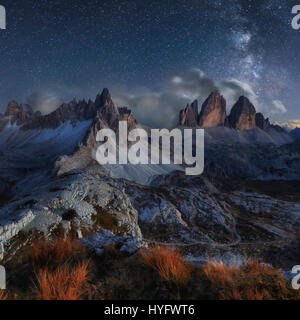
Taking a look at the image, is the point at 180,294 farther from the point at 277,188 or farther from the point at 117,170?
the point at 277,188

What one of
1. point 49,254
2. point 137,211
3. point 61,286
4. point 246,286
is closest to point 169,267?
point 246,286

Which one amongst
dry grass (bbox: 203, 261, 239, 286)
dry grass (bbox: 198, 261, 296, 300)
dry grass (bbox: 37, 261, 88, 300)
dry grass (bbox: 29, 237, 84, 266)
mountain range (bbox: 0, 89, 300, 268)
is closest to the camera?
dry grass (bbox: 37, 261, 88, 300)

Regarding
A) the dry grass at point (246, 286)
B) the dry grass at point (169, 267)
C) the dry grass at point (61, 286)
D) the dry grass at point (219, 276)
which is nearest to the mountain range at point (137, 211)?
the dry grass at point (169, 267)

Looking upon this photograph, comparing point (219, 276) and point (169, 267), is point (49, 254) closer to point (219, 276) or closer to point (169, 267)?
point (169, 267)

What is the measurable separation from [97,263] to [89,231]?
534cm

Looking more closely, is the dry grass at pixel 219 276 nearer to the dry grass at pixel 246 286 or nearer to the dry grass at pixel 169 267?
the dry grass at pixel 246 286

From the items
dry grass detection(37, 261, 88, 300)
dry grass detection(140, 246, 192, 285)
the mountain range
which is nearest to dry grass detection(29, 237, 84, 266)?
dry grass detection(37, 261, 88, 300)

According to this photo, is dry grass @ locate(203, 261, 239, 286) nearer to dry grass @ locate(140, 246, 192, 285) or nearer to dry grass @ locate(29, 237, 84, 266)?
dry grass @ locate(140, 246, 192, 285)

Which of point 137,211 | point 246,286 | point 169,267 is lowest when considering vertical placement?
point 137,211

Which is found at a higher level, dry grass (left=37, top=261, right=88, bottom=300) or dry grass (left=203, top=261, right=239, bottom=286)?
dry grass (left=37, top=261, right=88, bottom=300)

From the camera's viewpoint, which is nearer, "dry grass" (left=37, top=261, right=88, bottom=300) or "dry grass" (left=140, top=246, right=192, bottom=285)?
"dry grass" (left=37, top=261, right=88, bottom=300)

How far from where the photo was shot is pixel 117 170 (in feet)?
408

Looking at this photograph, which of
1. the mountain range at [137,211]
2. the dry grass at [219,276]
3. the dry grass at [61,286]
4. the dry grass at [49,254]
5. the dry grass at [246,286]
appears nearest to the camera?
the dry grass at [61,286]
